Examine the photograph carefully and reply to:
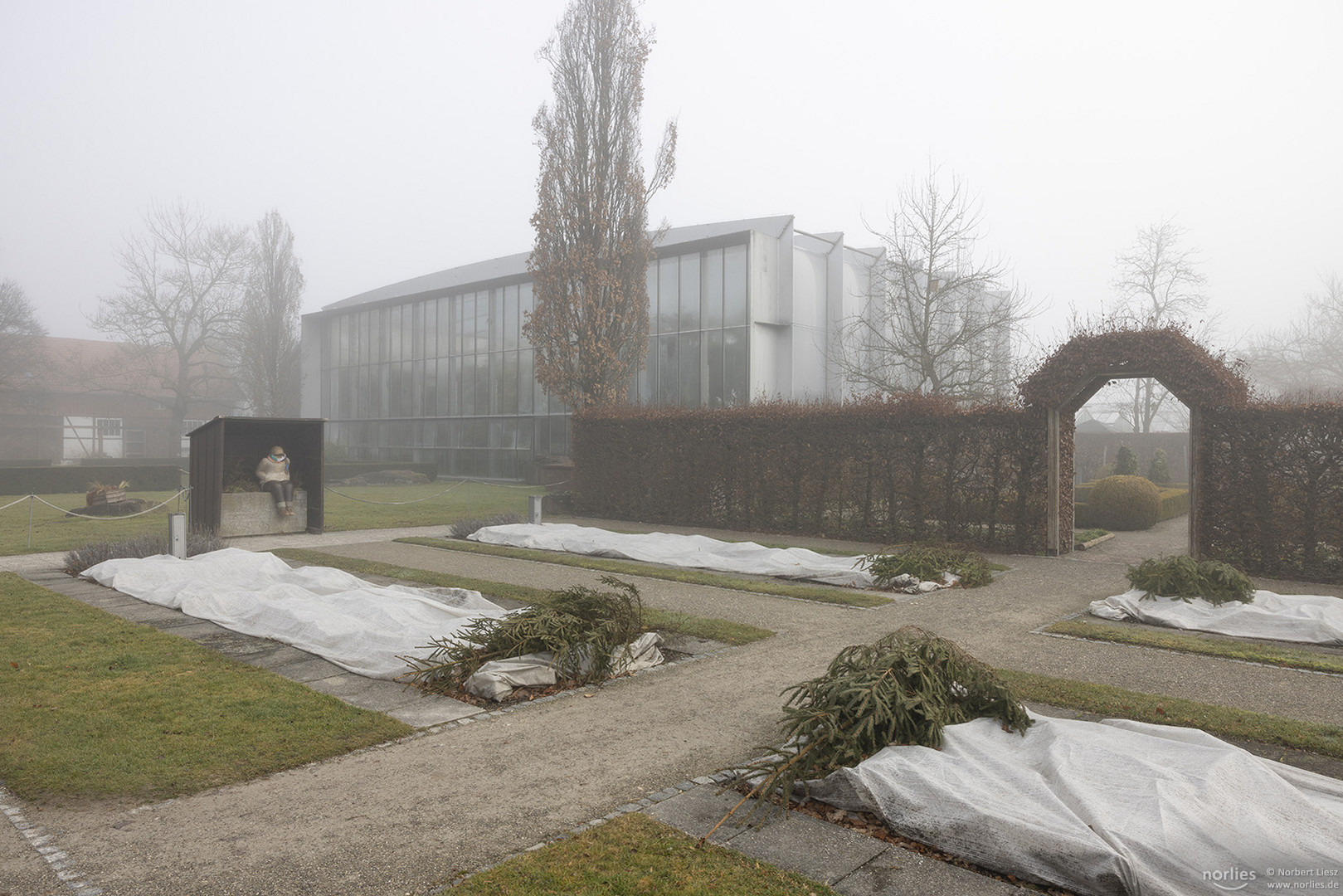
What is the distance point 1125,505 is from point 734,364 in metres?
11.4

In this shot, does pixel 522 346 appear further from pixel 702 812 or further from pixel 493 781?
pixel 702 812

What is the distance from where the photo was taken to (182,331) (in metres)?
43.7

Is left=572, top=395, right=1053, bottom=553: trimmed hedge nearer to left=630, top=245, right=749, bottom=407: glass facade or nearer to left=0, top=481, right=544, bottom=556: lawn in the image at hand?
left=0, top=481, right=544, bottom=556: lawn

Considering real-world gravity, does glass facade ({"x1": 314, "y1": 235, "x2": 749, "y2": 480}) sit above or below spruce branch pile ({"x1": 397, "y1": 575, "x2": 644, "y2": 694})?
above

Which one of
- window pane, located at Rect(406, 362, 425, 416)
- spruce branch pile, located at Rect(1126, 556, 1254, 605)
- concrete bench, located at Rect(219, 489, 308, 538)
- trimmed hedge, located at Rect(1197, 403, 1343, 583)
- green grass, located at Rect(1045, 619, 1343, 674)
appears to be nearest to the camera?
green grass, located at Rect(1045, 619, 1343, 674)

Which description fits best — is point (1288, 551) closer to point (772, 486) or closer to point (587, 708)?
point (772, 486)

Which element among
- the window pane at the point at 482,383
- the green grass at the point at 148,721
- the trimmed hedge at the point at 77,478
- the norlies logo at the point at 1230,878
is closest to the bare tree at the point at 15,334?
the trimmed hedge at the point at 77,478

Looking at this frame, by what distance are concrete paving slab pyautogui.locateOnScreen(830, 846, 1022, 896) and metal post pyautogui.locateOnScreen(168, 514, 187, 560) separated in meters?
10.5

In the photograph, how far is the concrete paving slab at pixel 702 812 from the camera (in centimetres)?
334

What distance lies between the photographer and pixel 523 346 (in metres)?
31.7

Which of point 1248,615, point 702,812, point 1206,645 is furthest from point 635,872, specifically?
point 1248,615

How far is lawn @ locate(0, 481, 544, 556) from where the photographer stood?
14141 mm

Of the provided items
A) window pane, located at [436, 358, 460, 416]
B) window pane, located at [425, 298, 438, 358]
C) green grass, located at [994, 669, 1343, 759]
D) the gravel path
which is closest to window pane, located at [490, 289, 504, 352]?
window pane, located at [436, 358, 460, 416]

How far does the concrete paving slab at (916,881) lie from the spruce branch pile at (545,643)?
2933 millimetres
